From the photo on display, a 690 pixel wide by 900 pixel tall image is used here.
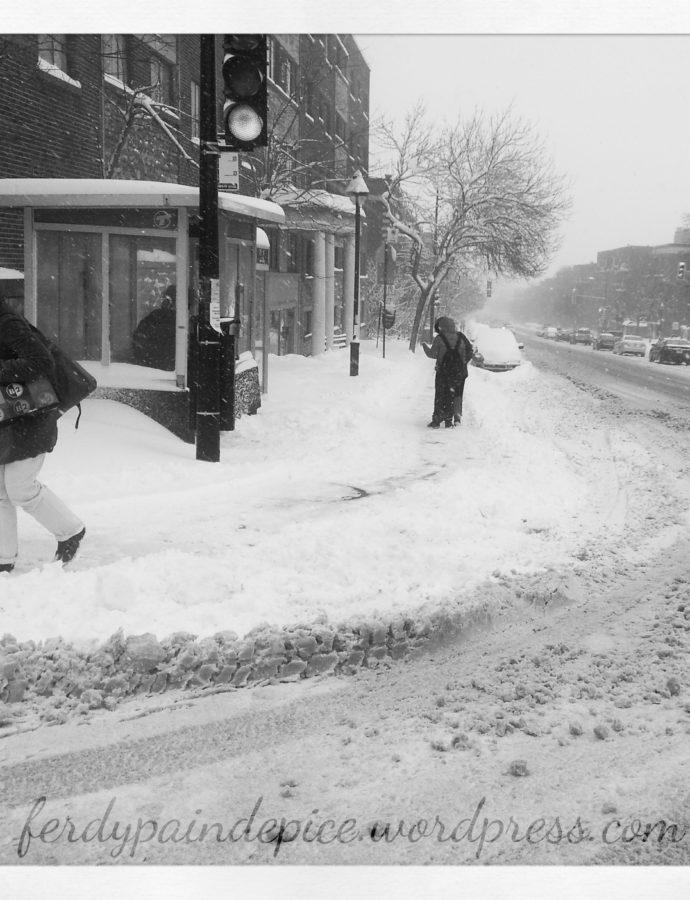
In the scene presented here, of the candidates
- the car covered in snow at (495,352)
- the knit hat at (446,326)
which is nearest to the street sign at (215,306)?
the knit hat at (446,326)

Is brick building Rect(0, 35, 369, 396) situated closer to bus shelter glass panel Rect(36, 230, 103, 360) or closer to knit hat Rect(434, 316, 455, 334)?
bus shelter glass panel Rect(36, 230, 103, 360)

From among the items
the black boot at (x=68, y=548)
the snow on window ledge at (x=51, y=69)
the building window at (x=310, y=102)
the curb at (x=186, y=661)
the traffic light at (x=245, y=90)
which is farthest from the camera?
the building window at (x=310, y=102)

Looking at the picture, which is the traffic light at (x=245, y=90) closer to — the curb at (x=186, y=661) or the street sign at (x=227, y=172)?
the street sign at (x=227, y=172)

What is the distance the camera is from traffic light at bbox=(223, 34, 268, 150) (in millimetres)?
6438

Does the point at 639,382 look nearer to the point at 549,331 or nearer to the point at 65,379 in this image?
the point at 65,379

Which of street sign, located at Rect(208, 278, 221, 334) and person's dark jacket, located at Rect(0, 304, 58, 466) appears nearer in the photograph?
person's dark jacket, located at Rect(0, 304, 58, 466)

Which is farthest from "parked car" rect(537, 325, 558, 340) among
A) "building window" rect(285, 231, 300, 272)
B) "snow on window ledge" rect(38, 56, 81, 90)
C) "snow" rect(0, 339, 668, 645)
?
"snow on window ledge" rect(38, 56, 81, 90)

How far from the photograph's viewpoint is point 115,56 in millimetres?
10453

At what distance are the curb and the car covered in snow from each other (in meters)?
20.5

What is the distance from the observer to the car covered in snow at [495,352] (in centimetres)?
2492

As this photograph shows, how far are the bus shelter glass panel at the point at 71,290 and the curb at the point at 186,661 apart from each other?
21.2 ft

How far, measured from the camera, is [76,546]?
559 cm
